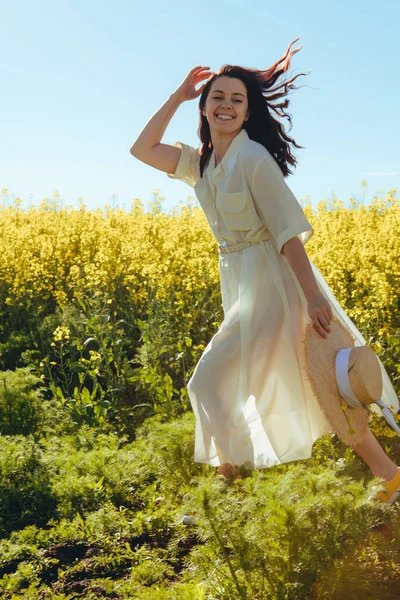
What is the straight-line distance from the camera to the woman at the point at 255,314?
2.92 metres

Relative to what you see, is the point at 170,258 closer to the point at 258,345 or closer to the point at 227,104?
the point at 227,104

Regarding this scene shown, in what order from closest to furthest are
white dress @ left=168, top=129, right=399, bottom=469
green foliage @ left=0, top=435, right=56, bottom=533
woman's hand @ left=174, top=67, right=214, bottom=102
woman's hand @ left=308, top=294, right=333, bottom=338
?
woman's hand @ left=308, top=294, right=333, bottom=338
white dress @ left=168, top=129, right=399, bottom=469
woman's hand @ left=174, top=67, right=214, bottom=102
green foliage @ left=0, top=435, right=56, bottom=533

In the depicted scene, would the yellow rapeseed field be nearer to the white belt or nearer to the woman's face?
the white belt

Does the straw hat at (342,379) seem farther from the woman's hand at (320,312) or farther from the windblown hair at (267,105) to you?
the windblown hair at (267,105)

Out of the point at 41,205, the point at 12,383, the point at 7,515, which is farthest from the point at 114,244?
the point at 41,205

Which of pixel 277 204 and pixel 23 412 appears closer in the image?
pixel 277 204

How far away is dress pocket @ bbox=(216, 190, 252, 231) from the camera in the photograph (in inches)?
117

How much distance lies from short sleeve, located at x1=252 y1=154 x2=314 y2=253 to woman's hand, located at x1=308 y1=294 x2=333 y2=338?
9.5 inches

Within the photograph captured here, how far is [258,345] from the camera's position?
2.96 meters

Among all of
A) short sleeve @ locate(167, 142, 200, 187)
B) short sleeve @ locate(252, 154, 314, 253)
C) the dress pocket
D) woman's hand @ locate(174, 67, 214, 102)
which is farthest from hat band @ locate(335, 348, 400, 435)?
woman's hand @ locate(174, 67, 214, 102)

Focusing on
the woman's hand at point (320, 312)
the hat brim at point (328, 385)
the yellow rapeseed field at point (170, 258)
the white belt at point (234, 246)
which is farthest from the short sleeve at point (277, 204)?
the yellow rapeseed field at point (170, 258)

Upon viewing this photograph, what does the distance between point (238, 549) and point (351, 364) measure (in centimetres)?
91

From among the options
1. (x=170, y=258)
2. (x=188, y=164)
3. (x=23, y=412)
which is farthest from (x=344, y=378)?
(x=170, y=258)

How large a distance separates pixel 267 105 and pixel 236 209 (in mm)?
540
